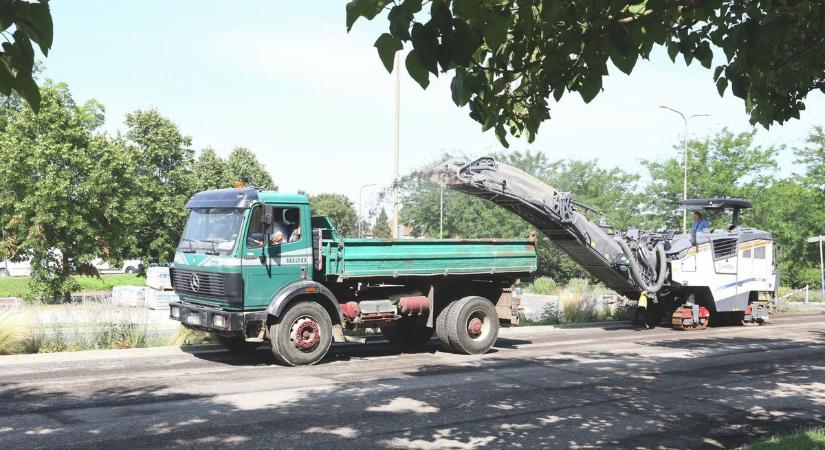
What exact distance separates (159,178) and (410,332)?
97.5 feet

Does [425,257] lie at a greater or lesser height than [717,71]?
lesser

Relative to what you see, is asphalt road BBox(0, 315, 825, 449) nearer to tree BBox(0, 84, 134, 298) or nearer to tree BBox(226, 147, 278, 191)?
tree BBox(0, 84, 134, 298)

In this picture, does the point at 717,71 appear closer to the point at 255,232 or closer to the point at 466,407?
the point at 466,407

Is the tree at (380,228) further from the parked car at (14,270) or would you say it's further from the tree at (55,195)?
the parked car at (14,270)

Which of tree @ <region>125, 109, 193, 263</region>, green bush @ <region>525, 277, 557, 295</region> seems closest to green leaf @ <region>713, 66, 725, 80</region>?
tree @ <region>125, 109, 193, 263</region>

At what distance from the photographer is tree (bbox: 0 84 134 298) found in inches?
1094

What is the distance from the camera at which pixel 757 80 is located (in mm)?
5680

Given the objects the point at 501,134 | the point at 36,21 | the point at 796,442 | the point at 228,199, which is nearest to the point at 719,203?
the point at 228,199

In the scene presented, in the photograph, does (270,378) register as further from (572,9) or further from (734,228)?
(734,228)

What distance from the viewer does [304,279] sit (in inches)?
459

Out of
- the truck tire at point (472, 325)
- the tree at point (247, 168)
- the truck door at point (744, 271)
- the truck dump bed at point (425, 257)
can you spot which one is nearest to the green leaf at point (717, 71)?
the truck dump bed at point (425, 257)

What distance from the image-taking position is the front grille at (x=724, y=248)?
60.5 feet

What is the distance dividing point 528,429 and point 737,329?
13.0 metres

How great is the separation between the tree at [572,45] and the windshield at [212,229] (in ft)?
21.3
